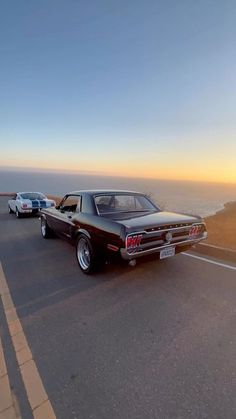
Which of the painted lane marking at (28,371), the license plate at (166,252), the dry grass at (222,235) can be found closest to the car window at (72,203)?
the license plate at (166,252)

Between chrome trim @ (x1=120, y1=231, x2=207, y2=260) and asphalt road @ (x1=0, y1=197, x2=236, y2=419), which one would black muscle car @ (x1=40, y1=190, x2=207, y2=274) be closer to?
chrome trim @ (x1=120, y1=231, x2=207, y2=260)

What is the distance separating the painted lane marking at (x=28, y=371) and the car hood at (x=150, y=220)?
2.03 meters

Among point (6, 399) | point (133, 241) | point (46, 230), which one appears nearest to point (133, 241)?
point (133, 241)

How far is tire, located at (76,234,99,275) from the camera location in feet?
15.3

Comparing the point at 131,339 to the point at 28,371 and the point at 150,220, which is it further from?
the point at 150,220

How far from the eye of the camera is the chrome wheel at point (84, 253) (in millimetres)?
4855

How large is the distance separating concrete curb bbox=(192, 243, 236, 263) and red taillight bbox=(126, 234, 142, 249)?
2.55 m

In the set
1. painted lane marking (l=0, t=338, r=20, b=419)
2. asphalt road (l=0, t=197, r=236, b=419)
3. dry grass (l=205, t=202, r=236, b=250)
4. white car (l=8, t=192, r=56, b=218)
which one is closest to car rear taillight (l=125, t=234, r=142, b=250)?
asphalt road (l=0, t=197, r=236, b=419)

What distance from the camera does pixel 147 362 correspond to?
8.32 feet

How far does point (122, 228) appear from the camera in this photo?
13.1ft

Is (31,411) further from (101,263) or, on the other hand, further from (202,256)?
(202,256)

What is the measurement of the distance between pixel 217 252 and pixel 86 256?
2932mm

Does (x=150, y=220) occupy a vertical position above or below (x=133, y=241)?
above

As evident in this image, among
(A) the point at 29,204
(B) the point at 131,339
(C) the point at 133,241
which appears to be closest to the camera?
(B) the point at 131,339
